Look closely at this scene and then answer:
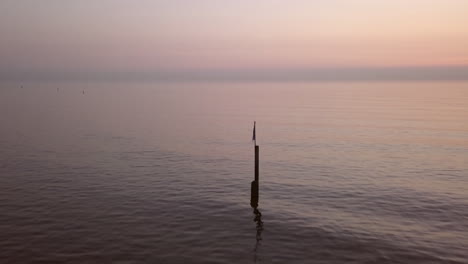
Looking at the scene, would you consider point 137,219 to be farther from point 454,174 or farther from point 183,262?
point 454,174

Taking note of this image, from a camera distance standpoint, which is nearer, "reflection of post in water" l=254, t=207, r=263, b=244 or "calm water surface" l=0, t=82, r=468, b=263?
"calm water surface" l=0, t=82, r=468, b=263

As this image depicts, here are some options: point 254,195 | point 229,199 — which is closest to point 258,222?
point 254,195

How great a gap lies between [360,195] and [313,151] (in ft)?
70.4

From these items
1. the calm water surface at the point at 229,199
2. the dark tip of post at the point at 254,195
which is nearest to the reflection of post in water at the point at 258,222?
the calm water surface at the point at 229,199

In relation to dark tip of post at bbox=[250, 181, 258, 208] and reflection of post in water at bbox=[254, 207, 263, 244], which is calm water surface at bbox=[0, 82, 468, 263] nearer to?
reflection of post in water at bbox=[254, 207, 263, 244]

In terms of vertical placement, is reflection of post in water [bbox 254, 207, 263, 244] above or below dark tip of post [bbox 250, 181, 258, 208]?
below

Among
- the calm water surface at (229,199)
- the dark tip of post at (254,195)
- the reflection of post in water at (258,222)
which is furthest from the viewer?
the dark tip of post at (254,195)

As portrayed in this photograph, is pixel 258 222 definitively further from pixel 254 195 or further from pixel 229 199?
pixel 229 199

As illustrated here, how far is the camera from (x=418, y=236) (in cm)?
2677

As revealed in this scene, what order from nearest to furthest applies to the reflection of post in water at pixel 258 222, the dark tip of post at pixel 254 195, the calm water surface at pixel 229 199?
the calm water surface at pixel 229 199 < the reflection of post in water at pixel 258 222 < the dark tip of post at pixel 254 195

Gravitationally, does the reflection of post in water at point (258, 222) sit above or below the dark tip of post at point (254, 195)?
below

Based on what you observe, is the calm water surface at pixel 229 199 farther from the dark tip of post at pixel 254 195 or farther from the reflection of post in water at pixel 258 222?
the dark tip of post at pixel 254 195

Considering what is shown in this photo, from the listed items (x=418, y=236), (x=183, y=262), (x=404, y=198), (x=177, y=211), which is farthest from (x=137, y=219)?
(x=404, y=198)

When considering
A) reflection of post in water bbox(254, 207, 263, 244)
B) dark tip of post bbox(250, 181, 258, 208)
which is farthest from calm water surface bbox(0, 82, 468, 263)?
dark tip of post bbox(250, 181, 258, 208)
